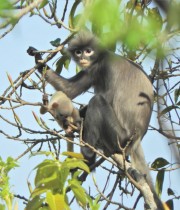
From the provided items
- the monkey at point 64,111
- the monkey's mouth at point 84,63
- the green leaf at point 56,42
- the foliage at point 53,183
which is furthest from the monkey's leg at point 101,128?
the foliage at point 53,183

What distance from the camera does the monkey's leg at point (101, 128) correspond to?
17.4ft

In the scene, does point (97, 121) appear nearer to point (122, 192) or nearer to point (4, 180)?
point (122, 192)

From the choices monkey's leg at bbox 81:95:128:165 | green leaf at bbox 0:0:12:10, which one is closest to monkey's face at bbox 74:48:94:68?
monkey's leg at bbox 81:95:128:165

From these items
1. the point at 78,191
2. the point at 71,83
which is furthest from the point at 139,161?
the point at 78,191

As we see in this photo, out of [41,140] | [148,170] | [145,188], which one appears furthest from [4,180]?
[148,170]

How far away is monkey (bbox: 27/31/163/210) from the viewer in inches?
209

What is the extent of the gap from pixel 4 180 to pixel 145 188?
1.51 metres

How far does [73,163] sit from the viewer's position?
2.25 m

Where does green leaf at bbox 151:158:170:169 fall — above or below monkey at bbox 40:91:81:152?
below

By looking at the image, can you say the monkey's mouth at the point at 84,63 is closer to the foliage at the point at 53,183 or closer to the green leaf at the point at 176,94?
the green leaf at the point at 176,94

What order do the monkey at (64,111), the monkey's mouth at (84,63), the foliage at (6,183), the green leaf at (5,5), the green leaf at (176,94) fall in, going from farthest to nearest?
1. the monkey's mouth at (84,63)
2. the monkey at (64,111)
3. the green leaf at (176,94)
4. the foliage at (6,183)
5. the green leaf at (5,5)

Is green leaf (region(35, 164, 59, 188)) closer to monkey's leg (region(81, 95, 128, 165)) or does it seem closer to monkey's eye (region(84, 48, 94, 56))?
monkey's leg (region(81, 95, 128, 165))

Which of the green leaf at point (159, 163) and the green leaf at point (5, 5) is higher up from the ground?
the green leaf at point (159, 163)

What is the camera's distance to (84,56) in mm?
5871
